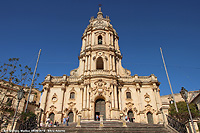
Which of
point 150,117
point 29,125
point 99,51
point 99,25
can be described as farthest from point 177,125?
point 99,25

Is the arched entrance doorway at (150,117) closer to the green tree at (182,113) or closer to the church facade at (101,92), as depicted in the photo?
the church facade at (101,92)

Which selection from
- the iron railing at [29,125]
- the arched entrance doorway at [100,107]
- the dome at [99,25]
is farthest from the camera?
the dome at [99,25]

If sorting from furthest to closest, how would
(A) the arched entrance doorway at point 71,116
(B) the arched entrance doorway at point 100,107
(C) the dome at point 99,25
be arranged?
(C) the dome at point 99,25, (A) the arched entrance doorway at point 71,116, (B) the arched entrance doorway at point 100,107

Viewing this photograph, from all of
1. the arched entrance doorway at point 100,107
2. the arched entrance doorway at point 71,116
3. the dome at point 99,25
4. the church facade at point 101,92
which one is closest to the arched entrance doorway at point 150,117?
the church facade at point 101,92

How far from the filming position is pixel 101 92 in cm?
2612

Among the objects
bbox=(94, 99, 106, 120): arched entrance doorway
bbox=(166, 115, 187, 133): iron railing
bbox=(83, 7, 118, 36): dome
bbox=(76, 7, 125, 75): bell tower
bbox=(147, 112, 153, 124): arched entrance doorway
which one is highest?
bbox=(83, 7, 118, 36): dome

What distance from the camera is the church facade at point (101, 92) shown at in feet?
85.0

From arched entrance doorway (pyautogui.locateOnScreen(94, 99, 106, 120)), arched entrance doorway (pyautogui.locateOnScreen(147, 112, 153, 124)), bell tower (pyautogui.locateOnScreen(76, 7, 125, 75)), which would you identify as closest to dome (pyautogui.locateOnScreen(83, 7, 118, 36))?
bell tower (pyautogui.locateOnScreen(76, 7, 125, 75))

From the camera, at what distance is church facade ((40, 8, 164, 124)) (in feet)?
85.0

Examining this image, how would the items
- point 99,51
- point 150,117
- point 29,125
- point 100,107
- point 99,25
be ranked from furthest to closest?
1. point 99,25
2. point 99,51
3. point 150,117
4. point 100,107
5. point 29,125

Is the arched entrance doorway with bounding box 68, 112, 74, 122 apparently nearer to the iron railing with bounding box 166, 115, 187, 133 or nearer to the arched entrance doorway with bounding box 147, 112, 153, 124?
the arched entrance doorway with bounding box 147, 112, 153, 124

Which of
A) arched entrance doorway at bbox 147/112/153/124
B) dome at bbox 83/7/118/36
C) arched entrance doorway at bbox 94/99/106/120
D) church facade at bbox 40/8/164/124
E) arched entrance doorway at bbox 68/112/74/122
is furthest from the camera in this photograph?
dome at bbox 83/7/118/36

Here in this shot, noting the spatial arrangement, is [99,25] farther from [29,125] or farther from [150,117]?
[29,125]

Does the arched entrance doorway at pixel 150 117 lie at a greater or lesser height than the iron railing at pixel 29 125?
greater
